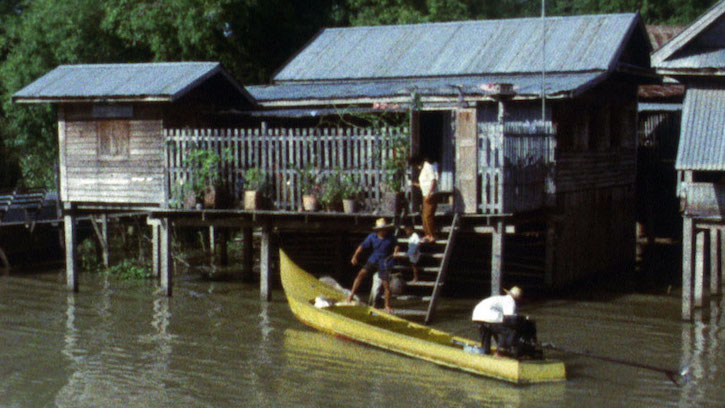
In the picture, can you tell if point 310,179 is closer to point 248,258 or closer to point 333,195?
point 333,195

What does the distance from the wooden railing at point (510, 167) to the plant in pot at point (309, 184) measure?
10.3 feet

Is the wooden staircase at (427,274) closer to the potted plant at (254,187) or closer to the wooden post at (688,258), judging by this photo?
the potted plant at (254,187)

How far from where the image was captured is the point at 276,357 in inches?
658

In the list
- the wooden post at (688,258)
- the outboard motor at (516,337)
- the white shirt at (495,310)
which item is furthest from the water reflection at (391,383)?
the wooden post at (688,258)

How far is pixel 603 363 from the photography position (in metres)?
16.2

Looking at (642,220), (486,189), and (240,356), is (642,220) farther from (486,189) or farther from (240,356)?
(240,356)

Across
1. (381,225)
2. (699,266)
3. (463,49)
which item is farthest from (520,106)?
(699,266)

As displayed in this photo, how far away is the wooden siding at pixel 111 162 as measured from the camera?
21.9m

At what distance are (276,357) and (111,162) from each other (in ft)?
25.1

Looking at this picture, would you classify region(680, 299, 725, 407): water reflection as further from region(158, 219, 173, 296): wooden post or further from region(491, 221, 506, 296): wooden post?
region(158, 219, 173, 296): wooden post

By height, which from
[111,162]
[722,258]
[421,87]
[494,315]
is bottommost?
[722,258]

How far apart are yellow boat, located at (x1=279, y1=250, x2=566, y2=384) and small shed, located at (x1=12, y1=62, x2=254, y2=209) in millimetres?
4101

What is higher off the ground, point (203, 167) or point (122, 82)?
point (122, 82)

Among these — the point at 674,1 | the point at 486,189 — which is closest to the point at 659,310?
the point at 486,189
